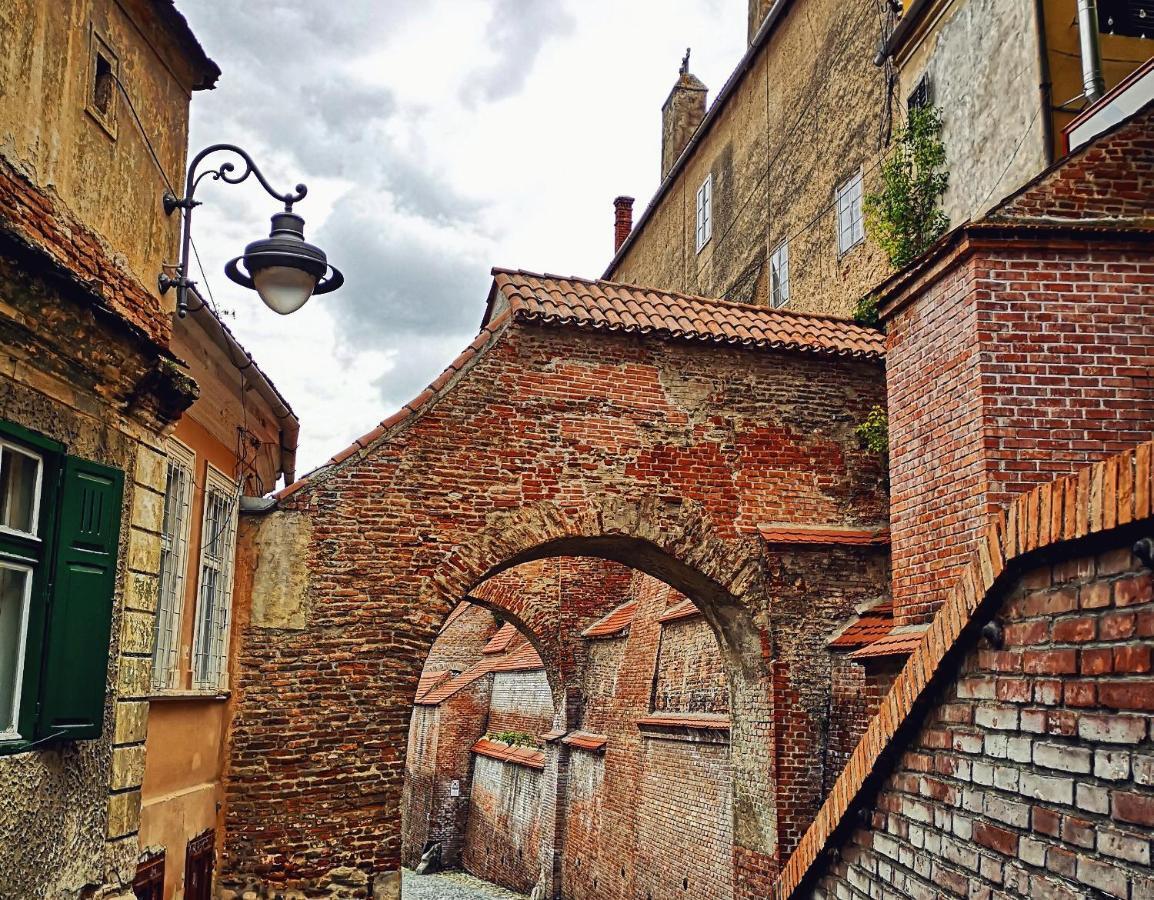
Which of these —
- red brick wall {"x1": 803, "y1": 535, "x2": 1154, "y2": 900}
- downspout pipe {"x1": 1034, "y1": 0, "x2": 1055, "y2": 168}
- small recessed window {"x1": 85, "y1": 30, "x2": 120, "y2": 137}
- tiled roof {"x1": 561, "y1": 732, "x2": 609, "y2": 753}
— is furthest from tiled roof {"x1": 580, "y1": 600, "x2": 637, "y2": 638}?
red brick wall {"x1": 803, "y1": 535, "x2": 1154, "y2": 900}

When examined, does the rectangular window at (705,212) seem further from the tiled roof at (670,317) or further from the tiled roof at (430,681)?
the tiled roof at (430,681)

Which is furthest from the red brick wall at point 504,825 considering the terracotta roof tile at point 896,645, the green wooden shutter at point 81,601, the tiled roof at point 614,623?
the green wooden shutter at point 81,601

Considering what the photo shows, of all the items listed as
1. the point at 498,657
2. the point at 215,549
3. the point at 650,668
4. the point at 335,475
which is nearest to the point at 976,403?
the point at 335,475

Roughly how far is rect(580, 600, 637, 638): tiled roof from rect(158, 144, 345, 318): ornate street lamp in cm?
1112

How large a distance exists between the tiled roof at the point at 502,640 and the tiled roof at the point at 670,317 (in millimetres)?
15656

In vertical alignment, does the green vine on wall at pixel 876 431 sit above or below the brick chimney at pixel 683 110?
below

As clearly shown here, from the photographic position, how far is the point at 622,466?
10.7 meters

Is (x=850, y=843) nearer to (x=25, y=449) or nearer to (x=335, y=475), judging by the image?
(x=25, y=449)

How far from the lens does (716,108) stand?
21.9 m

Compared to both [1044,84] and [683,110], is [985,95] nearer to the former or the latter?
[1044,84]

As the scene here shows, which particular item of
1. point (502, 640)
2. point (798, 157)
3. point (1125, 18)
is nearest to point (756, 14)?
point (798, 157)

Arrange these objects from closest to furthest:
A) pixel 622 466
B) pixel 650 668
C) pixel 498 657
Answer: pixel 622 466
pixel 650 668
pixel 498 657

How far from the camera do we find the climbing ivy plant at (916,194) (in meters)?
11.5

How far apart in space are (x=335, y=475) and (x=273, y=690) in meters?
2.03
